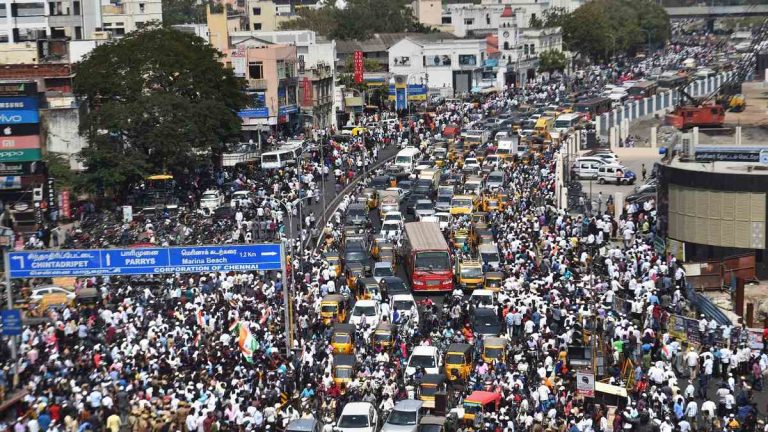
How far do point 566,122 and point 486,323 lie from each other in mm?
43362

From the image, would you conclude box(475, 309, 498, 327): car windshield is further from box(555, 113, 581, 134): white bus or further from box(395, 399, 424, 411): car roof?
box(555, 113, 581, 134): white bus

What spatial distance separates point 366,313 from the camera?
4003 centimetres

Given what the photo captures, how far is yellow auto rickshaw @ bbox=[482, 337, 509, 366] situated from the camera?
35.8 meters

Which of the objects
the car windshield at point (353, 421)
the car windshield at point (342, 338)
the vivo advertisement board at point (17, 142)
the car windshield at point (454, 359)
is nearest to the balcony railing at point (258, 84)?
the vivo advertisement board at point (17, 142)

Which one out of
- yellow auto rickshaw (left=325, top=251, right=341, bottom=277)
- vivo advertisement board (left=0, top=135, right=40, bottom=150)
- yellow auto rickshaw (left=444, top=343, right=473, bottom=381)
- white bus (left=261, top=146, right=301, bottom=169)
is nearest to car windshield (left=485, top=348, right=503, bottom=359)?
yellow auto rickshaw (left=444, top=343, right=473, bottom=381)

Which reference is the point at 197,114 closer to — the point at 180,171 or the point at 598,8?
the point at 180,171

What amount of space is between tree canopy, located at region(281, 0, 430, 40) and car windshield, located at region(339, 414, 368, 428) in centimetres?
10387

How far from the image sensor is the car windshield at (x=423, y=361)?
35281mm

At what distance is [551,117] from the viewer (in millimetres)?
82938

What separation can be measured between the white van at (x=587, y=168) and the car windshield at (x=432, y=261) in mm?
21189

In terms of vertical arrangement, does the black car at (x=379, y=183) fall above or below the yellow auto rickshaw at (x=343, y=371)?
above

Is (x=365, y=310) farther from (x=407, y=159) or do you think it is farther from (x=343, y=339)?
(x=407, y=159)

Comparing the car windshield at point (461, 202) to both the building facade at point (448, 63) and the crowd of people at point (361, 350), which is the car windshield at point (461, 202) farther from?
the building facade at point (448, 63)

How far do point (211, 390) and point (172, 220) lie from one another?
21822 millimetres
